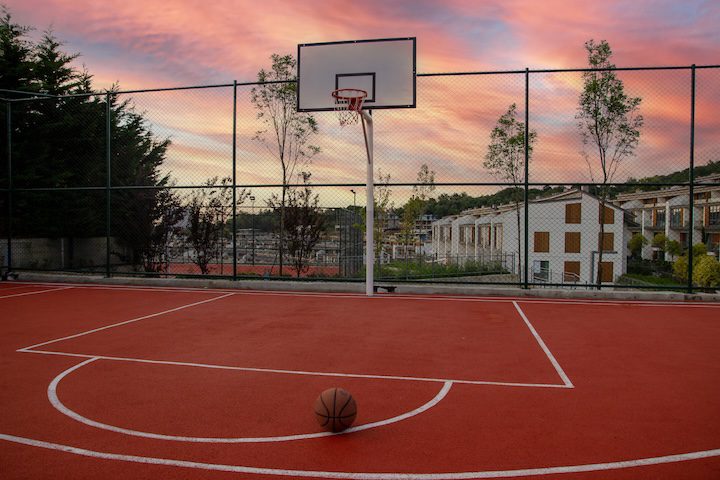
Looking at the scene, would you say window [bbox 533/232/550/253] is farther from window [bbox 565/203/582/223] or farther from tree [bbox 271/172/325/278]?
tree [bbox 271/172/325/278]

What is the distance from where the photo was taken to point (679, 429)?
382cm

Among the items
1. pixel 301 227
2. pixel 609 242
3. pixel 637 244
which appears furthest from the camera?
pixel 637 244

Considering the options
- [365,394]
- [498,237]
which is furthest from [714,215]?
[365,394]

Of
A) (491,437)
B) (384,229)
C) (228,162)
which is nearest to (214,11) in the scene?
(228,162)

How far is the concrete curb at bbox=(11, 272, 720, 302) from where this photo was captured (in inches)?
397

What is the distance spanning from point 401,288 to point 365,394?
633 cm

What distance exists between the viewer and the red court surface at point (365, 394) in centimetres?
330

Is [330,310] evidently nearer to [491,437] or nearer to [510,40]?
[491,437]

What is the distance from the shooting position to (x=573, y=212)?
26641mm

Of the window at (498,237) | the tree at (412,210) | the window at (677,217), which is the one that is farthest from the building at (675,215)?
the tree at (412,210)

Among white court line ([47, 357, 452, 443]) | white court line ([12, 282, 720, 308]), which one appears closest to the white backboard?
white court line ([12, 282, 720, 308])

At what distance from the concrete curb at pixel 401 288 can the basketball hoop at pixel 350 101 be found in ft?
11.9

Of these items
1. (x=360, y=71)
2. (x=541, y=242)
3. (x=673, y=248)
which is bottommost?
(x=673, y=248)

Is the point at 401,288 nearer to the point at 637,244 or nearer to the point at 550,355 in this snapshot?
the point at 550,355
